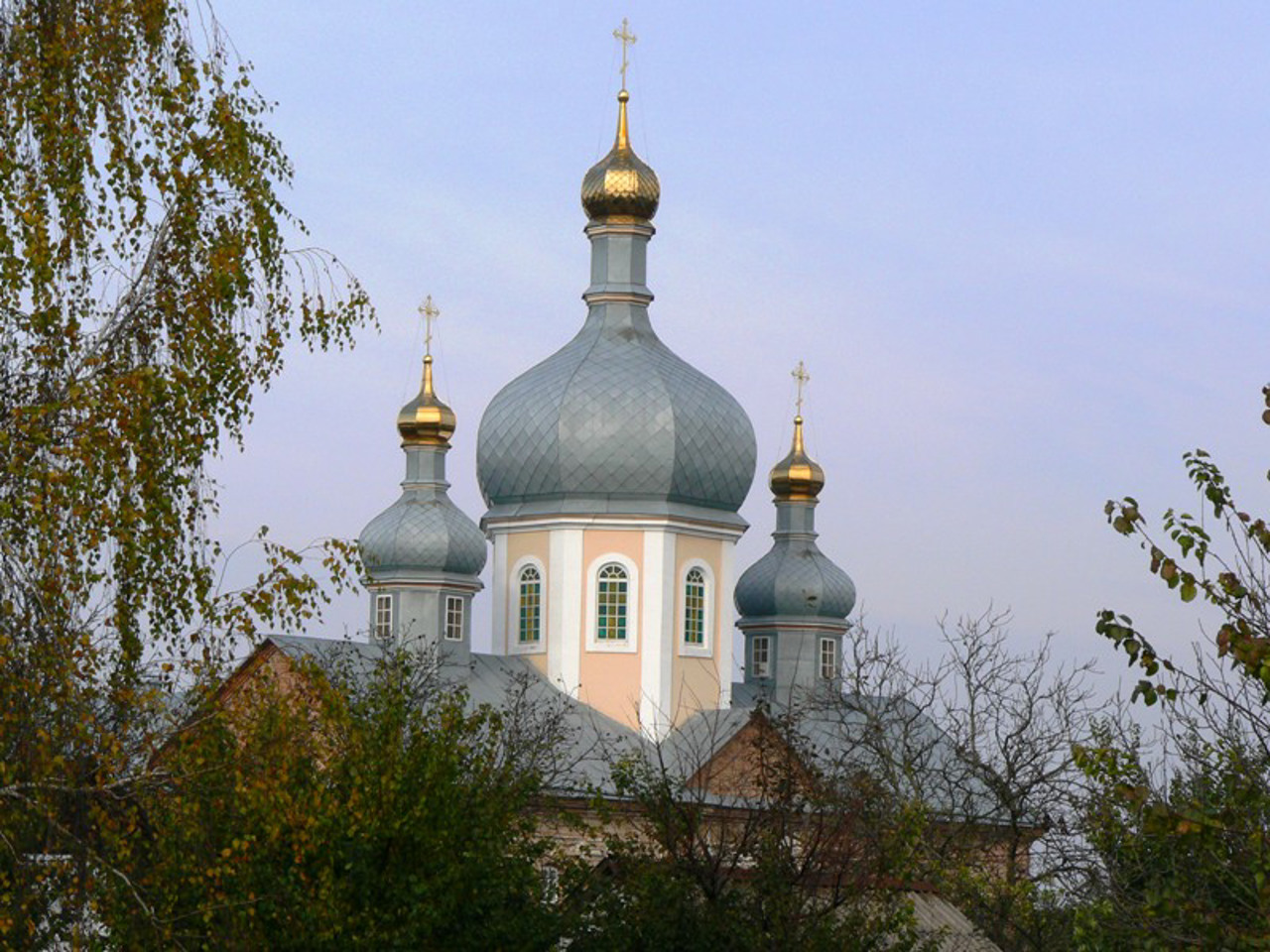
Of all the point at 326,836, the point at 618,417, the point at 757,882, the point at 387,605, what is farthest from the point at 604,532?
the point at 326,836

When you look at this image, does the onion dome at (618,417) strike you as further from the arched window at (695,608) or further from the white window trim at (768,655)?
the white window trim at (768,655)

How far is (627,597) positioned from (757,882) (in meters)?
22.1

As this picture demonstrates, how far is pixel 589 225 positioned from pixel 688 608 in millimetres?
6270

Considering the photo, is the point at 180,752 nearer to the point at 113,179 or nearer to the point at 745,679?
the point at 113,179

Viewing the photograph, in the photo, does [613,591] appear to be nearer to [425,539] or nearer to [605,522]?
[605,522]

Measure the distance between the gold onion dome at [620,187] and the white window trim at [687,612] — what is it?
18.3 ft

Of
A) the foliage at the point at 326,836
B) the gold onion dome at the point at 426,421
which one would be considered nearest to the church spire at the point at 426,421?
the gold onion dome at the point at 426,421

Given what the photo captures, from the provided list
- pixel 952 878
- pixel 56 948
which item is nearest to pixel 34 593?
pixel 56 948

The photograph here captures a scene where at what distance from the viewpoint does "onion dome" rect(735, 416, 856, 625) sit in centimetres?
4638

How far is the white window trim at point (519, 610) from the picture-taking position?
41.2 meters

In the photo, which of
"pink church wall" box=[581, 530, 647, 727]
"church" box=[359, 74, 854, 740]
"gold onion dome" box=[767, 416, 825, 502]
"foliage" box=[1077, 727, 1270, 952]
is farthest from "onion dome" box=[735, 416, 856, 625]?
"foliage" box=[1077, 727, 1270, 952]

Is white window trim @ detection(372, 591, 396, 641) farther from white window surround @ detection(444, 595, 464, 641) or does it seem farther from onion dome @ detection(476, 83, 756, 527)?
onion dome @ detection(476, 83, 756, 527)

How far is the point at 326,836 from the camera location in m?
16.9

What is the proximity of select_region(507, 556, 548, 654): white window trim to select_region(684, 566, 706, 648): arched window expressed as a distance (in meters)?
2.21
